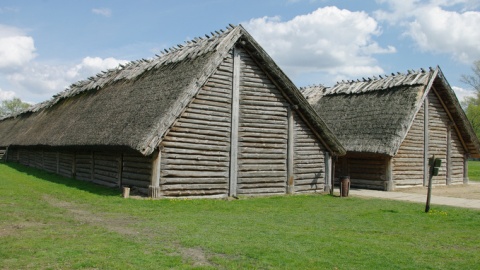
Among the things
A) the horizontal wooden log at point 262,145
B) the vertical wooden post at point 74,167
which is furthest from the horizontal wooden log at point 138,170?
the vertical wooden post at point 74,167

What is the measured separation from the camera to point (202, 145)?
54.9 feet

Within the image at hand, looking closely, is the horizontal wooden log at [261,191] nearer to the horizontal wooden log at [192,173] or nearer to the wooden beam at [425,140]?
the horizontal wooden log at [192,173]

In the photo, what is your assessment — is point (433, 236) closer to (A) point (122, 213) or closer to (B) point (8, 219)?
(A) point (122, 213)

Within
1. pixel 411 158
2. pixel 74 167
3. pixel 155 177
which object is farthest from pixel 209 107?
pixel 411 158

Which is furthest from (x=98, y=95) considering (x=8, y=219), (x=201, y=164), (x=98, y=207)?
(x=8, y=219)

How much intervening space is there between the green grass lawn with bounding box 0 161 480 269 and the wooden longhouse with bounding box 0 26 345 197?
1.47m

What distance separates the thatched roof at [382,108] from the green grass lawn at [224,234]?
6.81m

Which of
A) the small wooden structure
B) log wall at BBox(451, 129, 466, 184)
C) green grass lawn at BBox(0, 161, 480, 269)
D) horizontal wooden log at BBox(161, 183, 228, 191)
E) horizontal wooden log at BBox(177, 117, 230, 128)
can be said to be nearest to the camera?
green grass lawn at BBox(0, 161, 480, 269)

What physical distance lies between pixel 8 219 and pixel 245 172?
898 centimetres

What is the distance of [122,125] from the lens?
16.7 m

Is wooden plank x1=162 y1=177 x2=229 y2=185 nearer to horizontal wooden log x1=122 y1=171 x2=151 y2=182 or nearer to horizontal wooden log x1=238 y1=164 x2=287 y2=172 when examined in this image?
horizontal wooden log x1=122 y1=171 x2=151 y2=182

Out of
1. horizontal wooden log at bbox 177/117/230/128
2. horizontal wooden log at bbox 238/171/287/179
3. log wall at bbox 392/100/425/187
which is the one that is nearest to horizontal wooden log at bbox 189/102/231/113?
horizontal wooden log at bbox 177/117/230/128

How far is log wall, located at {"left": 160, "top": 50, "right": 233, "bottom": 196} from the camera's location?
52.2 ft

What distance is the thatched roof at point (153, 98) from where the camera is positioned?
15508mm
